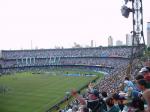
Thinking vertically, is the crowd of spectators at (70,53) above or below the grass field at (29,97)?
above

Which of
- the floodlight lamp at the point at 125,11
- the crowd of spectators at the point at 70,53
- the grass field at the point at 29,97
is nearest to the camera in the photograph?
the floodlight lamp at the point at 125,11

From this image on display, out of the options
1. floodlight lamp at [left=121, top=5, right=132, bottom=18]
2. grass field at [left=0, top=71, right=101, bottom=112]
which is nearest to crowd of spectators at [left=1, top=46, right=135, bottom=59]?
grass field at [left=0, top=71, right=101, bottom=112]

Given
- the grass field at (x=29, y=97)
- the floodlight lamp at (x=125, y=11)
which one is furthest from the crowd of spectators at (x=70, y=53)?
the floodlight lamp at (x=125, y=11)

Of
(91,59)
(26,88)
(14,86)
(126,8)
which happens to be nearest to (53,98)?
(26,88)

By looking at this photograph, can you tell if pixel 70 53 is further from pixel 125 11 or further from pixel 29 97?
pixel 125 11

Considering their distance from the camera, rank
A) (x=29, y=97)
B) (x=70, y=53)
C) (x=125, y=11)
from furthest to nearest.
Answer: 1. (x=70, y=53)
2. (x=29, y=97)
3. (x=125, y=11)

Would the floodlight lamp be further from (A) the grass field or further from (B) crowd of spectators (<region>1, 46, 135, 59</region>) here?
(B) crowd of spectators (<region>1, 46, 135, 59</region>)

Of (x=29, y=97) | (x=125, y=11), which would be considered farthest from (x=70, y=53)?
(x=125, y=11)

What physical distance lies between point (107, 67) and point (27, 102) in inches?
1630

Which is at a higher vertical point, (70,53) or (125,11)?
(125,11)

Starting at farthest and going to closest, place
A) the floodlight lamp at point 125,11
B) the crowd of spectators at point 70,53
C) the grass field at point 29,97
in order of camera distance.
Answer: the crowd of spectators at point 70,53 → the grass field at point 29,97 → the floodlight lamp at point 125,11

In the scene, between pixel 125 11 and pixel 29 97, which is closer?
pixel 125 11

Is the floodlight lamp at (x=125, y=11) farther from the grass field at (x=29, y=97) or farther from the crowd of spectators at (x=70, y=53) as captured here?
the crowd of spectators at (x=70, y=53)

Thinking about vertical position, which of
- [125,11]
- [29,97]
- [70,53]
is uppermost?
[125,11]
